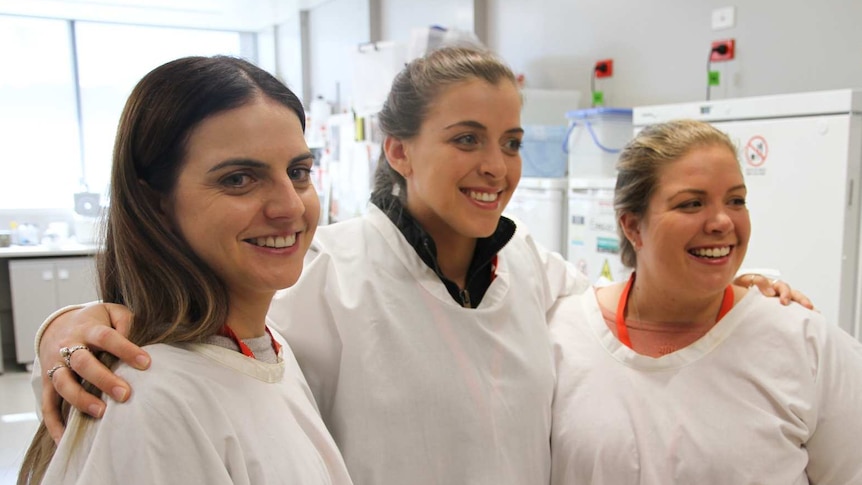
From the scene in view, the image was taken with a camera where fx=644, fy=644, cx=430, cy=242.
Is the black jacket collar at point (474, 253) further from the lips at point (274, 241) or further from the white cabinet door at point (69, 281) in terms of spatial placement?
the white cabinet door at point (69, 281)

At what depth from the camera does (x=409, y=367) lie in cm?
118

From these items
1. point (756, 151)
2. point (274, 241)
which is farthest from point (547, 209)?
point (274, 241)

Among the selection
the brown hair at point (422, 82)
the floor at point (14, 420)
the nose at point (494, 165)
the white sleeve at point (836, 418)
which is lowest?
the floor at point (14, 420)

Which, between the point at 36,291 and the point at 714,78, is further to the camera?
the point at 36,291

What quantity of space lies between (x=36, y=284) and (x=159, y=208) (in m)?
4.69

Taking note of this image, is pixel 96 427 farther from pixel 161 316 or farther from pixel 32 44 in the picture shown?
pixel 32 44

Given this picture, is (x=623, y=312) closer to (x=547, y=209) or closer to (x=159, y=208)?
(x=159, y=208)

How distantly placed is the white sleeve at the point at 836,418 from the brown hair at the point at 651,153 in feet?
1.42

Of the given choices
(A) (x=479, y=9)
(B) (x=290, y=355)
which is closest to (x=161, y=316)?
(B) (x=290, y=355)

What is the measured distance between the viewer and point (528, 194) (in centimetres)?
345

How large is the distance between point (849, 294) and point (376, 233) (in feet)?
5.85

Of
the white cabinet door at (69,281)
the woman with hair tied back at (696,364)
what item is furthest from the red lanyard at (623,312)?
the white cabinet door at (69,281)

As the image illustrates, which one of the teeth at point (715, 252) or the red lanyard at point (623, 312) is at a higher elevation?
the teeth at point (715, 252)

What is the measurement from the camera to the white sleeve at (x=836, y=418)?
3.84ft
